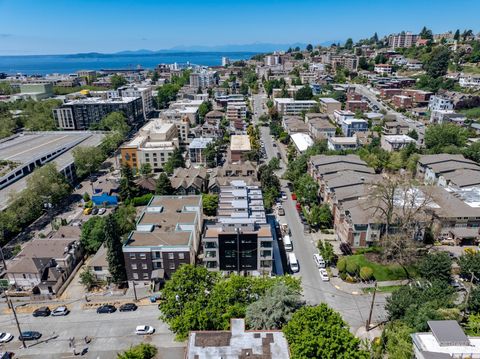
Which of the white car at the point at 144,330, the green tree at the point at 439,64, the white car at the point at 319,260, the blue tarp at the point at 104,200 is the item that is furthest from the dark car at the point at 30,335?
the green tree at the point at 439,64

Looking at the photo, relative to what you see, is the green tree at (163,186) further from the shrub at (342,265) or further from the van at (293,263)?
the shrub at (342,265)

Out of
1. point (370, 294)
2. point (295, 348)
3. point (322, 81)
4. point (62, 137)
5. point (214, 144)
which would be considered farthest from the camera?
point (322, 81)

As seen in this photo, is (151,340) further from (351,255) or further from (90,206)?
(90,206)

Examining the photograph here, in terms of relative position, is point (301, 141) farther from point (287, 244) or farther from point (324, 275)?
point (324, 275)

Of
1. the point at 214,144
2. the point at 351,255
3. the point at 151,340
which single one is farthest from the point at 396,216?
the point at 214,144

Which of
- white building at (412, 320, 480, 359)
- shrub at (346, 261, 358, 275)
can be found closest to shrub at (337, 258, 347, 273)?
shrub at (346, 261, 358, 275)

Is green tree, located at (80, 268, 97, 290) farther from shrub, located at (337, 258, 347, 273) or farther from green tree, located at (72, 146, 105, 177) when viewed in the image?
green tree, located at (72, 146, 105, 177)
